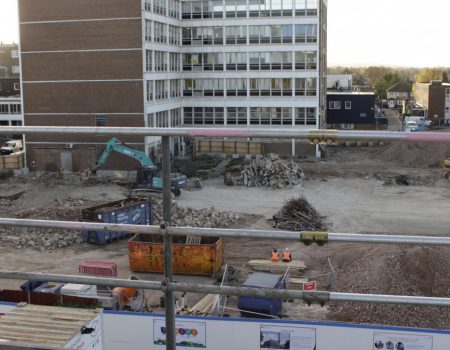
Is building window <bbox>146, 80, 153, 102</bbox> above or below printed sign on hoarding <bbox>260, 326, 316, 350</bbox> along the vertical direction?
above

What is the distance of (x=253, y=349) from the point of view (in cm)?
936

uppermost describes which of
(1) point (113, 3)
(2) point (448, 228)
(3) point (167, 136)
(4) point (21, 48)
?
(1) point (113, 3)

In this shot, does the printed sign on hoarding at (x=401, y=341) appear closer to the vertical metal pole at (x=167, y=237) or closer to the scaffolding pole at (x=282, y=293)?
the scaffolding pole at (x=282, y=293)

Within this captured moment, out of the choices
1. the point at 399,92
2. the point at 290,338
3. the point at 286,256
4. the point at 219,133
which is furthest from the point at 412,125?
the point at 219,133

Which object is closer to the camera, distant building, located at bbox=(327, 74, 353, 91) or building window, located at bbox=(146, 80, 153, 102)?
building window, located at bbox=(146, 80, 153, 102)

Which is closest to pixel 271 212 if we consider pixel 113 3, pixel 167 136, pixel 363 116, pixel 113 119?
pixel 113 119

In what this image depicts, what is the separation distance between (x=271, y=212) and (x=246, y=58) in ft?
74.5

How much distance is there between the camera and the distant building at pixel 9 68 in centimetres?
7431

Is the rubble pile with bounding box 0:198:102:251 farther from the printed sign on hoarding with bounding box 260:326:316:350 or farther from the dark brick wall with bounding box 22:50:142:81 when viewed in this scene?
the dark brick wall with bounding box 22:50:142:81

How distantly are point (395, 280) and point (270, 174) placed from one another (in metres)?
22.2

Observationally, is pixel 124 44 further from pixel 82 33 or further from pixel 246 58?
pixel 246 58

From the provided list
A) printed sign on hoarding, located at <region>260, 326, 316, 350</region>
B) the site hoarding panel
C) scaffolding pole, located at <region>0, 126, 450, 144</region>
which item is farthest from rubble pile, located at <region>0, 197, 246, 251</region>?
scaffolding pole, located at <region>0, 126, 450, 144</region>

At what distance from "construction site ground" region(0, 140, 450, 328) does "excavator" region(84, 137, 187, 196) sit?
90 cm

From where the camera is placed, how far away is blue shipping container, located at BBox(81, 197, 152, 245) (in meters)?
23.9
